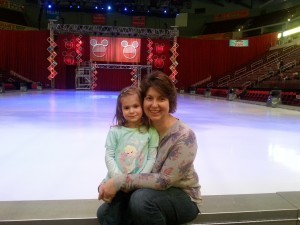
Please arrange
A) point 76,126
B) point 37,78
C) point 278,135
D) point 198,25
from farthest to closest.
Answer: point 198,25
point 37,78
point 76,126
point 278,135

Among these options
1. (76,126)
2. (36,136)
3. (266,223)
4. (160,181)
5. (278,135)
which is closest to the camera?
(160,181)

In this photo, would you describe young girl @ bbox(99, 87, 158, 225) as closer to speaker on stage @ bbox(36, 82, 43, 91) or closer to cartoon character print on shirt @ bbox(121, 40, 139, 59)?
speaker on stage @ bbox(36, 82, 43, 91)

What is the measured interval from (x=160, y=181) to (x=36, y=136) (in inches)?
108

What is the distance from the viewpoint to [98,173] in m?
2.34

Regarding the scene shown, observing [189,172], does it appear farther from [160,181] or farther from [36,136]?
[36,136]

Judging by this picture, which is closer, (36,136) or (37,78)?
(36,136)

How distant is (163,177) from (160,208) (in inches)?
4.5

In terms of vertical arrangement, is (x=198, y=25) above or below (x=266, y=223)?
above

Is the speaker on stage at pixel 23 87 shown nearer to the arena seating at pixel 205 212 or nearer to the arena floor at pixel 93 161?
the arena floor at pixel 93 161

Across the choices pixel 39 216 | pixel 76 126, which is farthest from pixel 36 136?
pixel 39 216

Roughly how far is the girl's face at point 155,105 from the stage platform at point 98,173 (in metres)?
0.47

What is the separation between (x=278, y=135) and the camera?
13.9 feet

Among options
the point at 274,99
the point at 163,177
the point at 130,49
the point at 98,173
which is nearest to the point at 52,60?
the point at 130,49

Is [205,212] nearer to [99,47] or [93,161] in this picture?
[93,161]
